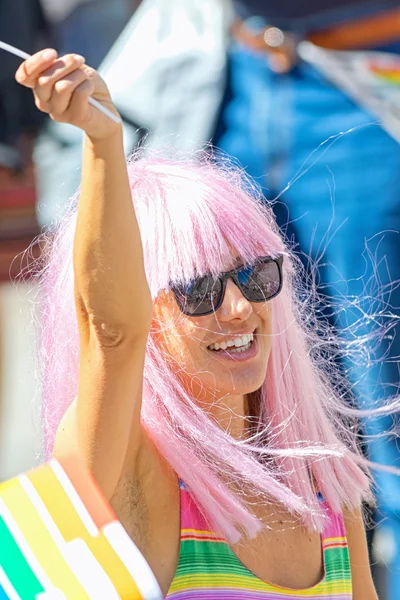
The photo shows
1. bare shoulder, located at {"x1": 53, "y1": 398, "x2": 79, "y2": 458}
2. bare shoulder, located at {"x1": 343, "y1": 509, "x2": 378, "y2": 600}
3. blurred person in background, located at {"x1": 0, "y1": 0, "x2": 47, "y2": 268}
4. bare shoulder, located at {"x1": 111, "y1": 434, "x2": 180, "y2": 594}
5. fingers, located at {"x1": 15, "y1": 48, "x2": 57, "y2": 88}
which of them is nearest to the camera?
fingers, located at {"x1": 15, "y1": 48, "x2": 57, "y2": 88}

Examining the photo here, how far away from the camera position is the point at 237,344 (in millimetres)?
1648

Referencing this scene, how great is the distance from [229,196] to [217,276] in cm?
16

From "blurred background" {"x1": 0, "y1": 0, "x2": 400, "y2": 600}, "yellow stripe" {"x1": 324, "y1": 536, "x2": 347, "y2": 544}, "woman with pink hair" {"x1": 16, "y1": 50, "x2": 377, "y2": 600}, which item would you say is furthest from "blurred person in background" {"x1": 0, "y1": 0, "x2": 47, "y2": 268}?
"yellow stripe" {"x1": 324, "y1": 536, "x2": 347, "y2": 544}

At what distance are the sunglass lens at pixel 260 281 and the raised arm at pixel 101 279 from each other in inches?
14.5

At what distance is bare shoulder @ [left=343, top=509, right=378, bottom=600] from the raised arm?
603 millimetres

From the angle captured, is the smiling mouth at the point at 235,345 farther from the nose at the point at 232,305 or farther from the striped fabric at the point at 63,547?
the striped fabric at the point at 63,547

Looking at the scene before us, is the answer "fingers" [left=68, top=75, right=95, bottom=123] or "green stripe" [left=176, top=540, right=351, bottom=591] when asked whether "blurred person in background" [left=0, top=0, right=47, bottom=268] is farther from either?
"fingers" [left=68, top=75, right=95, bottom=123]

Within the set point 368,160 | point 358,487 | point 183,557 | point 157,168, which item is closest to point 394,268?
point 368,160

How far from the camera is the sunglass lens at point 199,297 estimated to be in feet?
5.22

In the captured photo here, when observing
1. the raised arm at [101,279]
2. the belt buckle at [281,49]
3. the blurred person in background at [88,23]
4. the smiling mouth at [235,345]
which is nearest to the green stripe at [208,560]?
the raised arm at [101,279]

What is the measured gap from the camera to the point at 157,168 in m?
1.68

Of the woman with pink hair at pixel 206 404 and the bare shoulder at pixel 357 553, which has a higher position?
the woman with pink hair at pixel 206 404

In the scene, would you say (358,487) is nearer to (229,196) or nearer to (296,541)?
(296,541)

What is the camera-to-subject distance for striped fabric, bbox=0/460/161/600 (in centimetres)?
109
